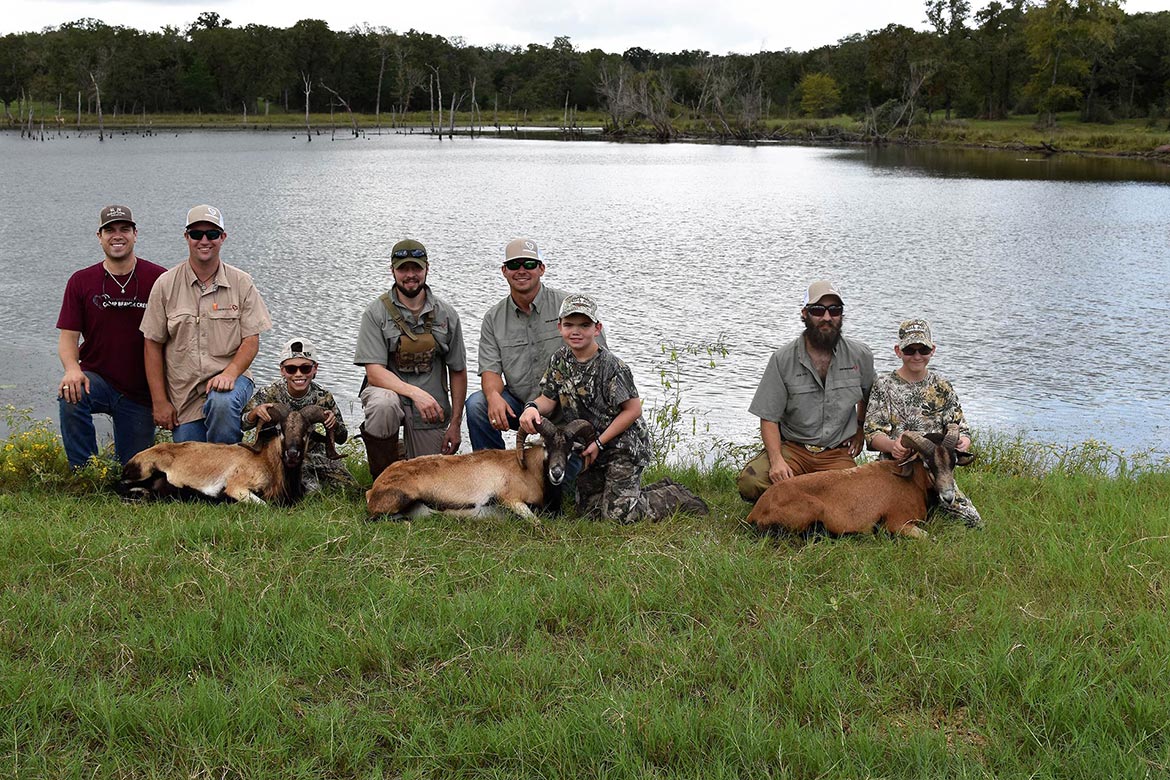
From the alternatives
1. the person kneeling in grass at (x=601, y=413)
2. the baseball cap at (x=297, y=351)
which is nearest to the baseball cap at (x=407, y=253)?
the baseball cap at (x=297, y=351)

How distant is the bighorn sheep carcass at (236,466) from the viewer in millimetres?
7246

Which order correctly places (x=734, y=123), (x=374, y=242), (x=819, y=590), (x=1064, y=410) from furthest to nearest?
(x=734, y=123), (x=374, y=242), (x=1064, y=410), (x=819, y=590)

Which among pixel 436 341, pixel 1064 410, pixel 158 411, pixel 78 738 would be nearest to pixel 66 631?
pixel 78 738

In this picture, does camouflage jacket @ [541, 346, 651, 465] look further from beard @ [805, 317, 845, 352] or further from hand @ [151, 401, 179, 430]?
hand @ [151, 401, 179, 430]

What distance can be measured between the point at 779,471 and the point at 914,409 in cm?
104

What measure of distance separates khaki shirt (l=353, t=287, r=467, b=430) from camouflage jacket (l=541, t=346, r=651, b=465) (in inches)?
43.7

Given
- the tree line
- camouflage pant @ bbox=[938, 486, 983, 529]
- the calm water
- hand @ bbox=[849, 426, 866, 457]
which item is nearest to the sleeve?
hand @ bbox=[849, 426, 866, 457]

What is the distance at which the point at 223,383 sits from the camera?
783cm

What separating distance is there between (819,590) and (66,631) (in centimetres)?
385

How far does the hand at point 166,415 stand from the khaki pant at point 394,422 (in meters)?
1.43

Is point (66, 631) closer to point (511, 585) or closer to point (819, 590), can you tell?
point (511, 585)

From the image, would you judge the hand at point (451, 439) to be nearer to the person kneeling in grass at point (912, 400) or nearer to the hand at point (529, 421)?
the hand at point (529, 421)

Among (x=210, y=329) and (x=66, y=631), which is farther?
(x=210, y=329)

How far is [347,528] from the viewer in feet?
21.7
